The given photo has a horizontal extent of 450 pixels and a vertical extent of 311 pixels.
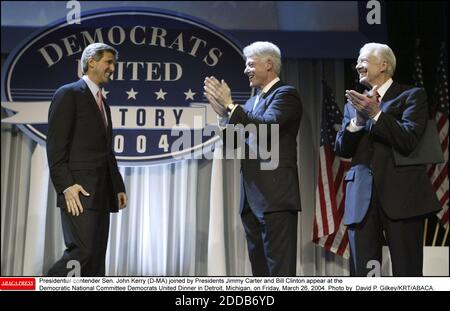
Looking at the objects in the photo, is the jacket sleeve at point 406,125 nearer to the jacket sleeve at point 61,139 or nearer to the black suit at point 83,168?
the black suit at point 83,168

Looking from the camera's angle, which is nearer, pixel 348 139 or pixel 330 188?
pixel 348 139

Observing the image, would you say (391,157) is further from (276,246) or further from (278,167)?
(276,246)

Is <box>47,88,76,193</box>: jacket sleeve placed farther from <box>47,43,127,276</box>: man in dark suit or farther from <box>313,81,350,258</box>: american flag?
<box>313,81,350,258</box>: american flag

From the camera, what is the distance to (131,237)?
3.58 m

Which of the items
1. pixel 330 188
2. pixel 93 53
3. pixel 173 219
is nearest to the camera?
pixel 93 53

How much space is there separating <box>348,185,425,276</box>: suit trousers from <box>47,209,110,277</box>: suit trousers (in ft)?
3.19

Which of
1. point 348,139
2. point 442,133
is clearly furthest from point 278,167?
point 442,133

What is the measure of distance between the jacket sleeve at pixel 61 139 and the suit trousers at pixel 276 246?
75 cm

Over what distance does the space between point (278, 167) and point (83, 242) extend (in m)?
0.79

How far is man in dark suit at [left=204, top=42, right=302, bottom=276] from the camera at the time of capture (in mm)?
2592

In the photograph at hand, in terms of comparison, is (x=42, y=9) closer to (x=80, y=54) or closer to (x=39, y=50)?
(x=39, y=50)

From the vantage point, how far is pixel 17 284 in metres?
2.37
